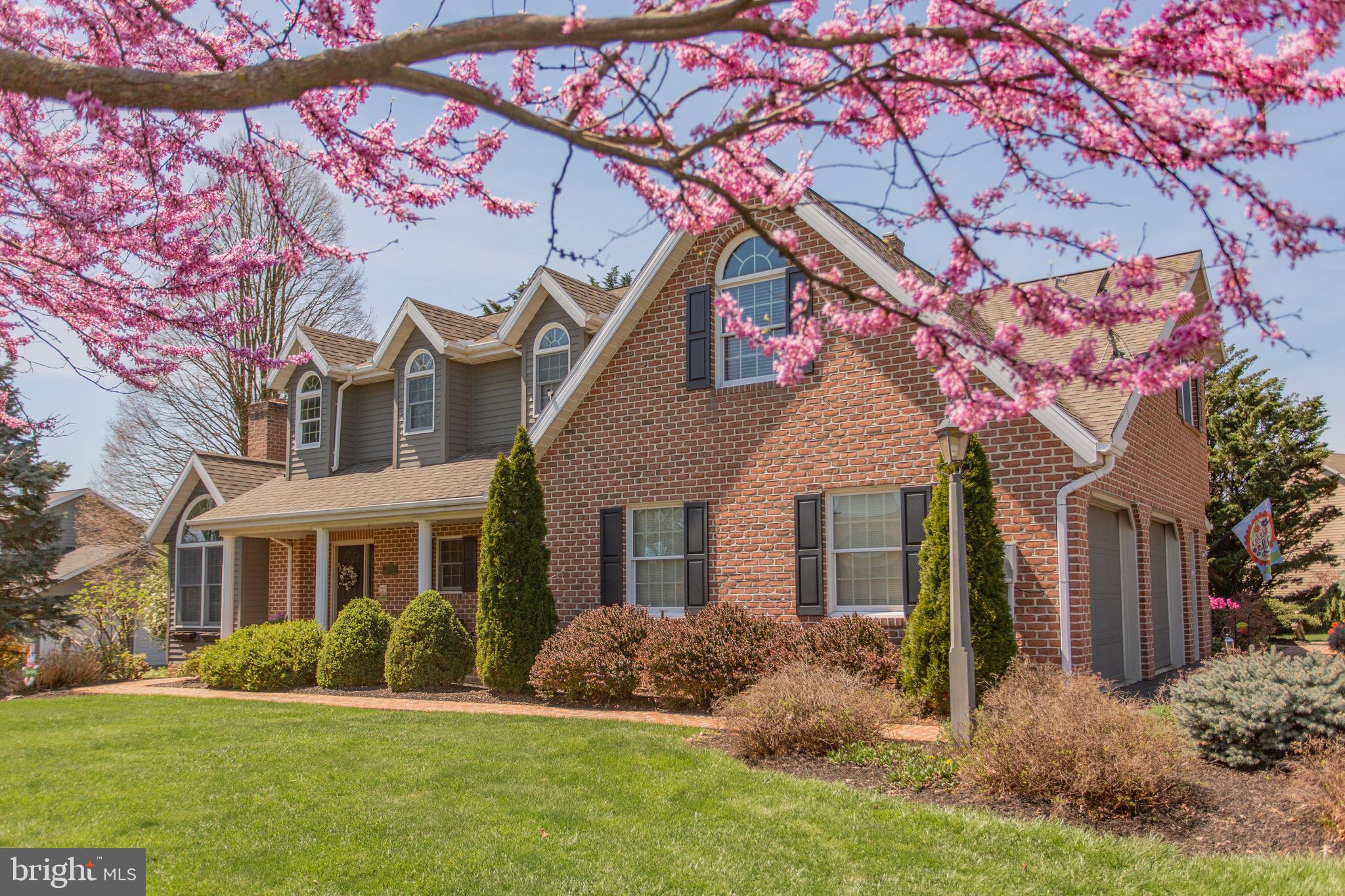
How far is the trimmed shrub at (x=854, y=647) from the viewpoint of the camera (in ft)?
35.8

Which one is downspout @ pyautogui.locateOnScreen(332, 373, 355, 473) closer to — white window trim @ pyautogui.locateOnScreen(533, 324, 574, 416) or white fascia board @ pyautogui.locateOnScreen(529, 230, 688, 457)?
white window trim @ pyautogui.locateOnScreen(533, 324, 574, 416)

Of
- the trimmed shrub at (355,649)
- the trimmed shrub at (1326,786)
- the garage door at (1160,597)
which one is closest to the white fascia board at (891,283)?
the trimmed shrub at (1326,786)

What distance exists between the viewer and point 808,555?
12.3 m

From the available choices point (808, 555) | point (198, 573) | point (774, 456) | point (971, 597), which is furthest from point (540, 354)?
point (198, 573)

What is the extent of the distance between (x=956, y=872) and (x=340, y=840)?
150 inches

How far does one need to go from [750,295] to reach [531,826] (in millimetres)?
8592

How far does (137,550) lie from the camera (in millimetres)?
28688

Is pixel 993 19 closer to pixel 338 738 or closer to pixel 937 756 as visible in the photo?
pixel 937 756

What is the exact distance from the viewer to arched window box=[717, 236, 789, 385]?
43.2 feet

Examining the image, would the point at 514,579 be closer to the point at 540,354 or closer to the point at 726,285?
the point at 726,285

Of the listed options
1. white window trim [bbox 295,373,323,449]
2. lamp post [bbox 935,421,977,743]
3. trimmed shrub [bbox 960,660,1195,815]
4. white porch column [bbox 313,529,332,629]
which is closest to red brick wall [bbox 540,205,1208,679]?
lamp post [bbox 935,421,977,743]

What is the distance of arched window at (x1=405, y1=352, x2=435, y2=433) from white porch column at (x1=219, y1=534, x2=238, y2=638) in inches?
182

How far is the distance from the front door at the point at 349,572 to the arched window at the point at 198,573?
3225mm

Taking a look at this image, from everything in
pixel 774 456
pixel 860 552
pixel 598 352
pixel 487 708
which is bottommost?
pixel 487 708
